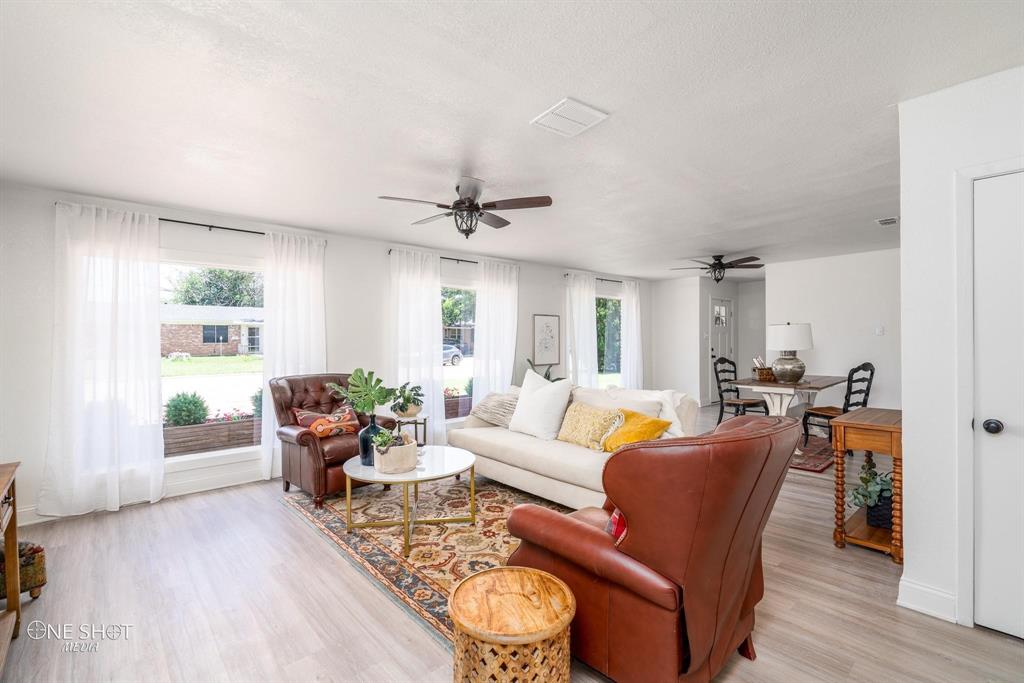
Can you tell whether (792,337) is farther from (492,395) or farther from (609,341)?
(609,341)

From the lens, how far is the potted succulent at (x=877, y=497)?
2.88 metres

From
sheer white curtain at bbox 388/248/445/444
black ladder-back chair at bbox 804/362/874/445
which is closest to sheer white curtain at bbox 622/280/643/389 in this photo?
black ladder-back chair at bbox 804/362/874/445

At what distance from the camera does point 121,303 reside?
12.3 ft

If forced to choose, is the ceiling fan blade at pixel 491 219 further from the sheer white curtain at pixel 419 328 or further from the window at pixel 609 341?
the window at pixel 609 341

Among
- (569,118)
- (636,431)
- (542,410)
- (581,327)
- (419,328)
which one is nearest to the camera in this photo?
(569,118)

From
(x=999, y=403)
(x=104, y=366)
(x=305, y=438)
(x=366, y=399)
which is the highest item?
(x=104, y=366)

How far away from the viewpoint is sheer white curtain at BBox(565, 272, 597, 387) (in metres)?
7.50

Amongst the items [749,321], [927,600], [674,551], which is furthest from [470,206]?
[749,321]

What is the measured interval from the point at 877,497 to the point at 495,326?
4.45m

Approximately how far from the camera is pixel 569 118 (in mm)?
2363

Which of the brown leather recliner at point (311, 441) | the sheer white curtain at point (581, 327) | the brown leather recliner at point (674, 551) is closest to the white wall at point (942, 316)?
the brown leather recliner at point (674, 551)

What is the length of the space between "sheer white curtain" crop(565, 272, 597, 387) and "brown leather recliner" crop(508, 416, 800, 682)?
5.74 metres

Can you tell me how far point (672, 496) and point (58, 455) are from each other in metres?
4.43

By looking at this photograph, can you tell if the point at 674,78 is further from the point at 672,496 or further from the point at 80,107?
the point at 80,107
